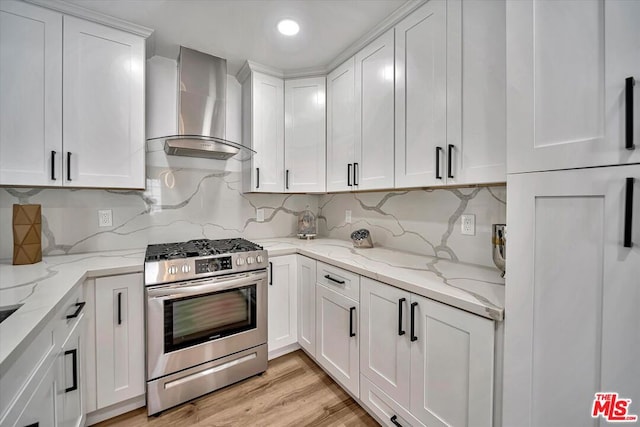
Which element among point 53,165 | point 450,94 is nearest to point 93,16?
point 53,165

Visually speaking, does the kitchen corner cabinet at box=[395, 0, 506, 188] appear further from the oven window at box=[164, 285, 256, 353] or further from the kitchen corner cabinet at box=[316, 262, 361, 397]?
the oven window at box=[164, 285, 256, 353]

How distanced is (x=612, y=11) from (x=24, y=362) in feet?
6.16

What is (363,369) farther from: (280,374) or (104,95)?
(104,95)

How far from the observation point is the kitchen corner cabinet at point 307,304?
198 centimetres

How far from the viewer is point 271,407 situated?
1.63 meters

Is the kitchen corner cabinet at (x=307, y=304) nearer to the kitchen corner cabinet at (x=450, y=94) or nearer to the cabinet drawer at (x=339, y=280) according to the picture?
the cabinet drawer at (x=339, y=280)

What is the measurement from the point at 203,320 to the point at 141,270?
0.50 metres

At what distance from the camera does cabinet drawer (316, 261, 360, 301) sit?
5.18 ft

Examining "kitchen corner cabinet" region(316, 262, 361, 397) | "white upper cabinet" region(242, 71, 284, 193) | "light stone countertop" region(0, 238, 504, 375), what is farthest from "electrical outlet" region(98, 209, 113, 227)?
"kitchen corner cabinet" region(316, 262, 361, 397)

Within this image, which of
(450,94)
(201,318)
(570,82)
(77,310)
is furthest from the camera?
(201,318)

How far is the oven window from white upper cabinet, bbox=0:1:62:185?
1.06 meters

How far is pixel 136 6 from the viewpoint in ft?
5.14

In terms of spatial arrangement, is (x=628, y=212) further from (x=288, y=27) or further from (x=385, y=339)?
(x=288, y=27)

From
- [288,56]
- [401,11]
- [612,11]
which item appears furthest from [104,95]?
[612,11]
